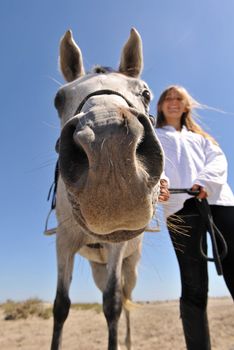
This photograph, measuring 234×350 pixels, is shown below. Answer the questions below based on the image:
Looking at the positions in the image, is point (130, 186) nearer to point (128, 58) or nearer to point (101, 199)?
point (101, 199)

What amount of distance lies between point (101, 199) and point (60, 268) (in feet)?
7.59

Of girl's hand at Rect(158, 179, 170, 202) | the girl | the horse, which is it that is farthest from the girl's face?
the horse

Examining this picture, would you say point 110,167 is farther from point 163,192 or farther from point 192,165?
point 192,165

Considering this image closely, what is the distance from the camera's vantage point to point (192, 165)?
3.07m

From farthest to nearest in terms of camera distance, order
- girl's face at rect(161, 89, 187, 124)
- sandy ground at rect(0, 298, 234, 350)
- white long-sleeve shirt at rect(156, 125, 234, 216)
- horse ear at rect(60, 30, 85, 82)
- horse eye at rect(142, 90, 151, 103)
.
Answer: sandy ground at rect(0, 298, 234, 350)
girl's face at rect(161, 89, 187, 124)
horse ear at rect(60, 30, 85, 82)
white long-sleeve shirt at rect(156, 125, 234, 216)
horse eye at rect(142, 90, 151, 103)

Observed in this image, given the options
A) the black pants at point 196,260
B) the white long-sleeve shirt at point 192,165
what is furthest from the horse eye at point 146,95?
the black pants at point 196,260

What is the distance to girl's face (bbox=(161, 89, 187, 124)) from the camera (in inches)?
132

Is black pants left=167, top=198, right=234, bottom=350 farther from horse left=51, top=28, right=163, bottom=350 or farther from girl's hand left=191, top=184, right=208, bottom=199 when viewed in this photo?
horse left=51, top=28, right=163, bottom=350

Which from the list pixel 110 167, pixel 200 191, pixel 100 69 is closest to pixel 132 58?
pixel 100 69

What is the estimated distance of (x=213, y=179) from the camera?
2818 mm

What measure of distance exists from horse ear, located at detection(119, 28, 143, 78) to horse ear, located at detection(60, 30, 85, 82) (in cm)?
43

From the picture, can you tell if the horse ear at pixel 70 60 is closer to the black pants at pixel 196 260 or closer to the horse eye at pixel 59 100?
the horse eye at pixel 59 100

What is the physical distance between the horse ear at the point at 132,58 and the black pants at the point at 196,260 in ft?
4.66

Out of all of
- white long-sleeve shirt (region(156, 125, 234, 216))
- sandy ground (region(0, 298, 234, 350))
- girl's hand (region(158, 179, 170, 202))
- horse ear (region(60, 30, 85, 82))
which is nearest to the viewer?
girl's hand (region(158, 179, 170, 202))
